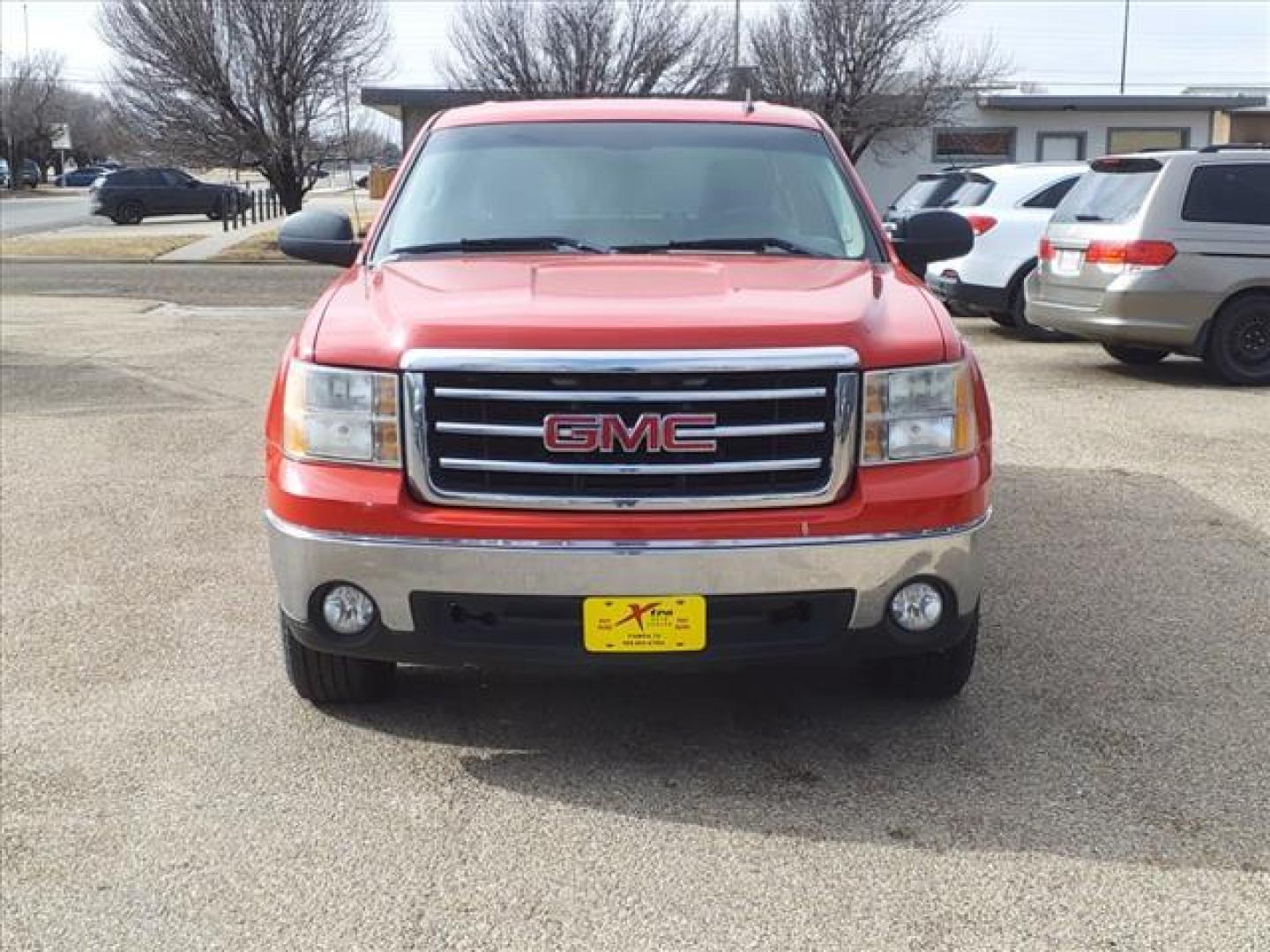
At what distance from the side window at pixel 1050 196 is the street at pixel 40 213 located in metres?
29.0

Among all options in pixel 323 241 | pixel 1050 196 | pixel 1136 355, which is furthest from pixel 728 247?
pixel 1050 196

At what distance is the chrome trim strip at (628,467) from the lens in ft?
11.6

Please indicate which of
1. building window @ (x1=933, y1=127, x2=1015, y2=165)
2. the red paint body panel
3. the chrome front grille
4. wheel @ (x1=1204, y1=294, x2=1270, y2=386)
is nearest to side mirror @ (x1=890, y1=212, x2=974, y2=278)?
the red paint body panel

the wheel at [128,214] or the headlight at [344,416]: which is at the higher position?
the headlight at [344,416]

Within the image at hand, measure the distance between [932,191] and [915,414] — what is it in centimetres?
1190

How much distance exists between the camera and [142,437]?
8508 millimetres

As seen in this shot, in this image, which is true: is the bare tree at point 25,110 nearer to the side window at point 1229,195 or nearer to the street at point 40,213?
the street at point 40,213

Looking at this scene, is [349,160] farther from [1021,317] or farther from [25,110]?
[25,110]

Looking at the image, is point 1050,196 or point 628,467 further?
point 1050,196

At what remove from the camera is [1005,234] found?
Answer: 520 inches

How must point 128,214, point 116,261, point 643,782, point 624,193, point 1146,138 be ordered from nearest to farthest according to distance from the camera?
point 643,782 → point 624,193 → point 116,261 → point 1146,138 → point 128,214

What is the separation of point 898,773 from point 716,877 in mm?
765

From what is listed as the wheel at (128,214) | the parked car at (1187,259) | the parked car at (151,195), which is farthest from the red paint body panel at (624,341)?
the wheel at (128,214)

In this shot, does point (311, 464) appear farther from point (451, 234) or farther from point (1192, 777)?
point (1192, 777)
